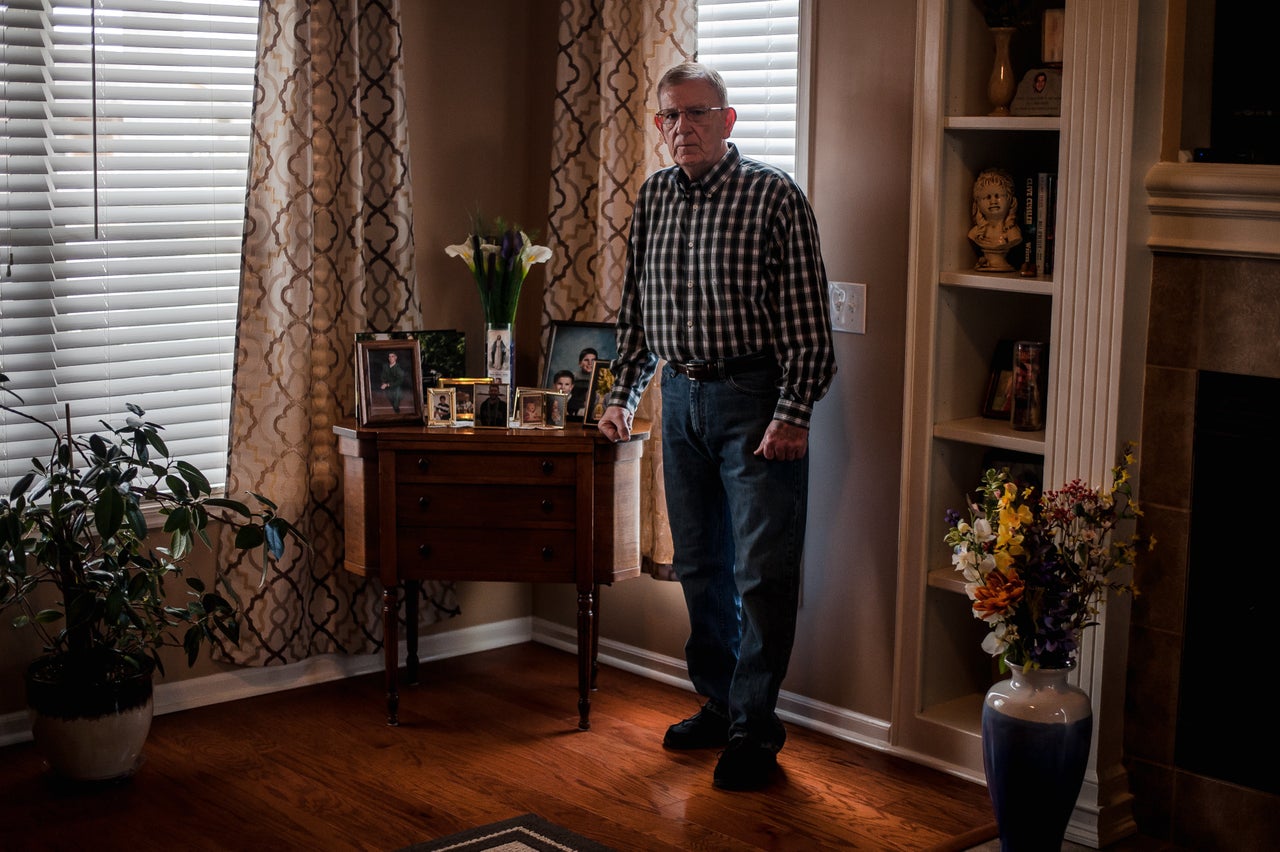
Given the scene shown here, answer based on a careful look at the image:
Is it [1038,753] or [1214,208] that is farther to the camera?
[1214,208]

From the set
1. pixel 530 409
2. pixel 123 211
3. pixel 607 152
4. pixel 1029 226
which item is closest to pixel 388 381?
pixel 530 409

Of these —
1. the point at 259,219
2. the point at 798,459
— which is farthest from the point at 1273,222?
the point at 259,219

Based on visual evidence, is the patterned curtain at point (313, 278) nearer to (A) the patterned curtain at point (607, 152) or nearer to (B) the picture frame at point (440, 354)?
(B) the picture frame at point (440, 354)

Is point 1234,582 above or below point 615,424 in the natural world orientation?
below

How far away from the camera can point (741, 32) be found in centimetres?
387

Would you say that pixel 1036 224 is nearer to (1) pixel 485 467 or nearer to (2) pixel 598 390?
(2) pixel 598 390

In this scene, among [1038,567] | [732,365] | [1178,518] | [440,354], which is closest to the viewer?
[1038,567]

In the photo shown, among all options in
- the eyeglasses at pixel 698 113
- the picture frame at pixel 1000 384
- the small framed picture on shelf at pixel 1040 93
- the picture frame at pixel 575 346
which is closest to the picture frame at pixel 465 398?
the picture frame at pixel 575 346

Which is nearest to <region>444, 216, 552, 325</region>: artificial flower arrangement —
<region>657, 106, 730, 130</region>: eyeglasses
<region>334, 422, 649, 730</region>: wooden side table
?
<region>334, 422, 649, 730</region>: wooden side table

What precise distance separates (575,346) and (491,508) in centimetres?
59

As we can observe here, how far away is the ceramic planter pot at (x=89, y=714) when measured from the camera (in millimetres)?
3336

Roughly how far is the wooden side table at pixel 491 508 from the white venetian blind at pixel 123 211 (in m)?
0.53

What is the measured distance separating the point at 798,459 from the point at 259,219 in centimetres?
163

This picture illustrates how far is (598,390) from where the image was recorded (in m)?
3.84
